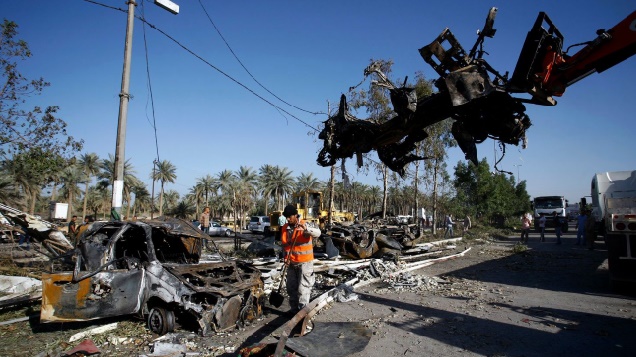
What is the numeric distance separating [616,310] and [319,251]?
9620 mm

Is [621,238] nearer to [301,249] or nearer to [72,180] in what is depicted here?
[301,249]

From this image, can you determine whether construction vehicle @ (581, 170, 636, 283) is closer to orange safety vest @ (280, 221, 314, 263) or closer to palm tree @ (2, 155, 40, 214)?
orange safety vest @ (280, 221, 314, 263)

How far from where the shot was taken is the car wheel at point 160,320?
521 centimetres

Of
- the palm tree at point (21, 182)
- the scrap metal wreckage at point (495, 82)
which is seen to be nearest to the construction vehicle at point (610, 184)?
the scrap metal wreckage at point (495, 82)

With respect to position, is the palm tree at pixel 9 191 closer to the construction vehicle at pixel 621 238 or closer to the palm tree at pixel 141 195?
the palm tree at pixel 141 195

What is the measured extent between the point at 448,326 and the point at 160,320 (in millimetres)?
4413

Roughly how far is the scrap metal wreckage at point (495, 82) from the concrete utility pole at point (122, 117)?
7.02m

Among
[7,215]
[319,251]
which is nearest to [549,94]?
[319,251]

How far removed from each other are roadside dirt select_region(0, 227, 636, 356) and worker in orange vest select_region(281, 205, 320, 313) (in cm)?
41

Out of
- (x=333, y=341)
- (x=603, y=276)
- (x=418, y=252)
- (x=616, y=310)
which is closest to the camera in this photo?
(x=333, y=341)

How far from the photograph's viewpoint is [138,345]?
196 inches

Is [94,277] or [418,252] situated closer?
[94,277]

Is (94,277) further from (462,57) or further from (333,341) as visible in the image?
(462,57)

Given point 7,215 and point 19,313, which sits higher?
point 7,215
